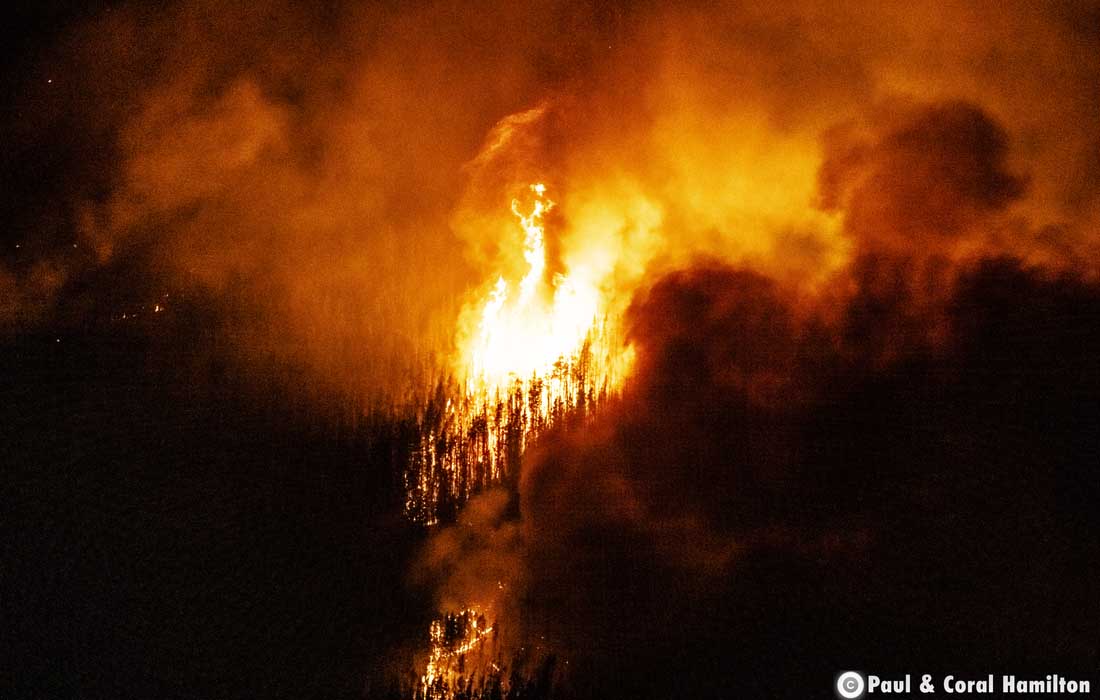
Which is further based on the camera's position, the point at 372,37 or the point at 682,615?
the point at 372,37

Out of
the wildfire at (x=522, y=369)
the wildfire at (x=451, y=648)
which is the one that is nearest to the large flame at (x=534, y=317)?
the wildfire at (x=522, y=369)

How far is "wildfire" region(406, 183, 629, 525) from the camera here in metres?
5.14

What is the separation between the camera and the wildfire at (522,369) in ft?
16.9

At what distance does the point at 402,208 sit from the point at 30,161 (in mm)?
2274

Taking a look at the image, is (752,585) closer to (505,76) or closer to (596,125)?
(596,125)

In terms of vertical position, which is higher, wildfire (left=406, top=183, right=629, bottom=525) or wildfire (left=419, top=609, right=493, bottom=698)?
wildfire (left=406, top=183, right=629, bottom=525)

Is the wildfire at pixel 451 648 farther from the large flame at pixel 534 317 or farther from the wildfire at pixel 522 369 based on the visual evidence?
the large flame at pixel 534 317

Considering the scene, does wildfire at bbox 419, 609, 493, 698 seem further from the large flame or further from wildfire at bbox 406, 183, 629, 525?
→ the large flame

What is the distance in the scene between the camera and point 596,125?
526 centimetres

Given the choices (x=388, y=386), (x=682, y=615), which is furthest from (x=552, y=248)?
(x=682, y=615)

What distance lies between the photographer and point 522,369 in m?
5.20

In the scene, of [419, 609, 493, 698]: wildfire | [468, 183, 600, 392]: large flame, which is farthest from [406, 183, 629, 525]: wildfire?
[419, 609, 493, 698]: wildfire

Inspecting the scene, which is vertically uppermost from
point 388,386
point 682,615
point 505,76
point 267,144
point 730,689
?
point 505,76

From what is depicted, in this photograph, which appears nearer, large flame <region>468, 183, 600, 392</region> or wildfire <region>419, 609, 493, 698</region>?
wildfire <region>419, 609, 493, 698</region>
